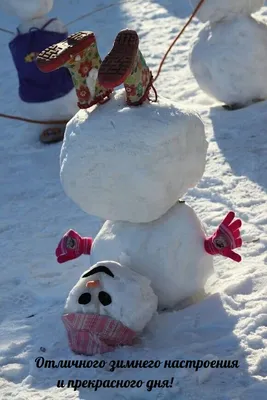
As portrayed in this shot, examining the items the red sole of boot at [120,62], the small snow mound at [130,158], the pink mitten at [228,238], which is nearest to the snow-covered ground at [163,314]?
the pink mitten at [228,238]

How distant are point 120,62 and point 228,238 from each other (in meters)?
0.52

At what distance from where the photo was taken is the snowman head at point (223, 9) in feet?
10.6

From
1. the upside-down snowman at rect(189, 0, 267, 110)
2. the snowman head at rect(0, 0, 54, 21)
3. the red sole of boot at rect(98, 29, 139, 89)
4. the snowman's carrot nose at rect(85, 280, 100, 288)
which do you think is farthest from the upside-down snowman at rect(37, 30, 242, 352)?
the snowman head at rect(0, 0, 54, 21)

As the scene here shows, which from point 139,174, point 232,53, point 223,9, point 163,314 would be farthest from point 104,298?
point 223,9

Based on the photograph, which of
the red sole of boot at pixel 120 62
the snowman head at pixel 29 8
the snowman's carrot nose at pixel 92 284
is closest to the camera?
the red sole of boot at pixel 120 62

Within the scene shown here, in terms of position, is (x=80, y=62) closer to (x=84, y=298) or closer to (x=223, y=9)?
(x=84, y=298)

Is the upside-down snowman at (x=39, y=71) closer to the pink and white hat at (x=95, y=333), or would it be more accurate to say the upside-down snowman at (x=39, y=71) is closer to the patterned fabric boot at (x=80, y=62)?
the patterned fabric boot at (x=80, y=62)

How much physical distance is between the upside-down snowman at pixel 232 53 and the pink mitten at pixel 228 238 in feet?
4.25

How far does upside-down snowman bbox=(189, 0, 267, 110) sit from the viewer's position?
321 centimetres

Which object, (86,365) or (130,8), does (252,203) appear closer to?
(86,365)

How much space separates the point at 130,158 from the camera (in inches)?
75.5

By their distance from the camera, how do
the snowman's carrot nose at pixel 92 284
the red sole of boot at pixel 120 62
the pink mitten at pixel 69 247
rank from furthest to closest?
the pink mitten at pixel 69 247
the snowman's carrot nose at pixel 92 284
the red sole of boot at pixel 120 62

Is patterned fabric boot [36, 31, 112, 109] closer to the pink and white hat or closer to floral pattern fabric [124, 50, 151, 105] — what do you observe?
floral pattern fabric [124, 50, 151, 105]

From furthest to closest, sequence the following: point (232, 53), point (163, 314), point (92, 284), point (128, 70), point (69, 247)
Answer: point (232, 53) < point (69, 247) < point (163, 314) < point (92, 284) < point (128, 70)
